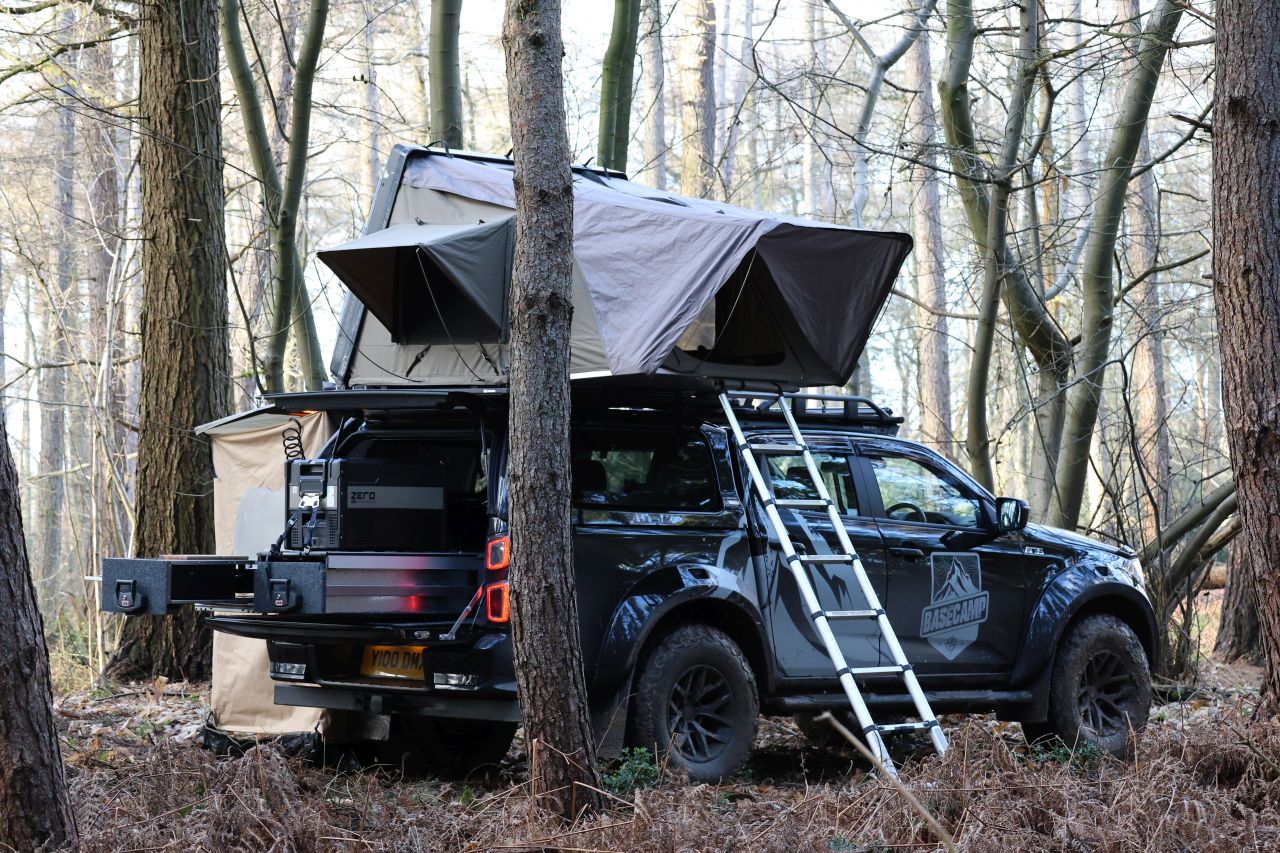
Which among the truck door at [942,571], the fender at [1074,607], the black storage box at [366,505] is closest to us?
the black storage box at [366,505]

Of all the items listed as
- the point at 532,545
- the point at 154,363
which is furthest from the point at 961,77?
the point at 532,545

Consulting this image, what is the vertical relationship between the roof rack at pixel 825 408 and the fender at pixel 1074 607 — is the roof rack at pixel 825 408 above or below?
above

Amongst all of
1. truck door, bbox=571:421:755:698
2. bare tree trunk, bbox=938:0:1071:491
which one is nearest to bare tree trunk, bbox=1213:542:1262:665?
bare tree trunk, bbox=938:0:1071:491

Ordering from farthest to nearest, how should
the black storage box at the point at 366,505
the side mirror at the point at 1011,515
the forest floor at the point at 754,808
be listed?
the side mirror at the point at 1011,515 → the black storage box at the point at 366,505 → the forest floor at the point at 754,808

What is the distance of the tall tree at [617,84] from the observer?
11.2m

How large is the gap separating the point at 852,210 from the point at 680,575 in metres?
5.69

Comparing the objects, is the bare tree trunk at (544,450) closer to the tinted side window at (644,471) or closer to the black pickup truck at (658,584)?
the black pickup truck at (658,584)

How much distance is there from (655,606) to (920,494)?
7.39 feet

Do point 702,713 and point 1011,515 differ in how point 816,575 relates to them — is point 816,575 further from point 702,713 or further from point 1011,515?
point 1011,515

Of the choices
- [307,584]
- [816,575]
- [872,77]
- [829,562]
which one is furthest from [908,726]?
[872,77]

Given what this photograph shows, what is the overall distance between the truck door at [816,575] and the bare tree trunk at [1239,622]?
713 cm

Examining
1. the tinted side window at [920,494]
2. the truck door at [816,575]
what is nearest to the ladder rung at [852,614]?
the truck door at [816,575]

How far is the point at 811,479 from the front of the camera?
7707 millimetres

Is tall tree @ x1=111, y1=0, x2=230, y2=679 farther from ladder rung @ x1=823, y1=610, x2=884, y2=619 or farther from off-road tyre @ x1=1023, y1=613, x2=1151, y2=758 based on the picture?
off-road tyre @ x1=1023, y1=613, x2=1151, y2=758
